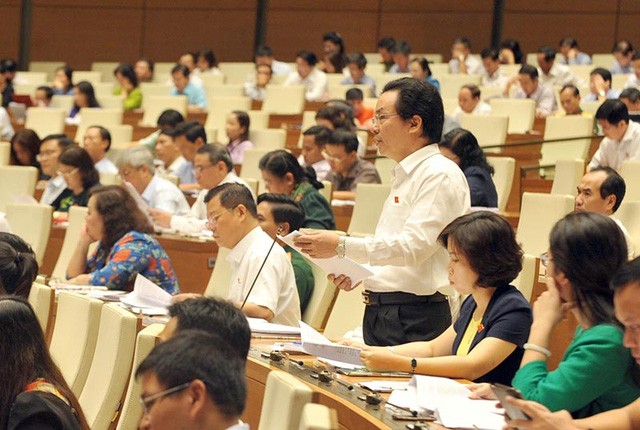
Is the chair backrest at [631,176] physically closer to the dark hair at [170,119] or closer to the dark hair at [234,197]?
the dark hair at [234,197]

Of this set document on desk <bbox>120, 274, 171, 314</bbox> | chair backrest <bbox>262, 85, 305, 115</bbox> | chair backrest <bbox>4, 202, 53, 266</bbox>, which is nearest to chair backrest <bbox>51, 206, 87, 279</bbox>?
chair backrest <bbox>4, 202, 53, 266</bbox>

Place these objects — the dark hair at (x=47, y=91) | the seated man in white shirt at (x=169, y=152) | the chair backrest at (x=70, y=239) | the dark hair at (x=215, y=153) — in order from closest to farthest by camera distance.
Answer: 1. the chair backrest at (x=70, y=239)
2. the dark hair at (x=215, y=153)
3. the seated man in white shirt at (x=169, y=152)
4. the dark hair at (x=47, y=91)

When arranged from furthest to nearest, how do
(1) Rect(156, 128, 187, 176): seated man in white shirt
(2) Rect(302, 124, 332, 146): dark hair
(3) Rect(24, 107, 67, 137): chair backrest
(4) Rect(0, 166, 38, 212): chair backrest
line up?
1. (3) Rect(24, 107, 67, 137): chair backrest
2. (1) Rect(156, 128, 187, 176): seated man in white shirt
3. (2) Rect(302, 124, 332, 146): dark hair
4. (4) Rect(0, 166, 38, 212): chair backrest

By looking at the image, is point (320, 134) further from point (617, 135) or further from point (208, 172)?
point (617, 135)

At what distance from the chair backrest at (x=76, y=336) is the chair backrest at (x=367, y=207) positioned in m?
2.90

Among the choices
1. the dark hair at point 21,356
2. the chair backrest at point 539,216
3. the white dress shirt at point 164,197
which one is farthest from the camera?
the white dress shirt at point 164,197

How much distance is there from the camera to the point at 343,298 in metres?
4.85

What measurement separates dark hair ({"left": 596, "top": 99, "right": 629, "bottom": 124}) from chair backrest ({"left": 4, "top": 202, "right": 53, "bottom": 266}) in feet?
12.3

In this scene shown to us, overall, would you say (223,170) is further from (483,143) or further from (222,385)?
(222,385)

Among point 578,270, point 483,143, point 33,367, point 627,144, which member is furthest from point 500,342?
point 483,143

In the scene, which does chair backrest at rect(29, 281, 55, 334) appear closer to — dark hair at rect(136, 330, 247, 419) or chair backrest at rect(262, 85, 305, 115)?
dark hair at rect(136, 330, 247, 419)

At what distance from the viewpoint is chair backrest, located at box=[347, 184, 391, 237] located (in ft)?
22.7

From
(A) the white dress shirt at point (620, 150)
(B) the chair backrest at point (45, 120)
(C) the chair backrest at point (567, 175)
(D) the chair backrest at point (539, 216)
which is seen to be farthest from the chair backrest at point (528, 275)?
(B) the chair backrest at point (45, 120)

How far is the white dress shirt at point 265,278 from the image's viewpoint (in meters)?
4.51
